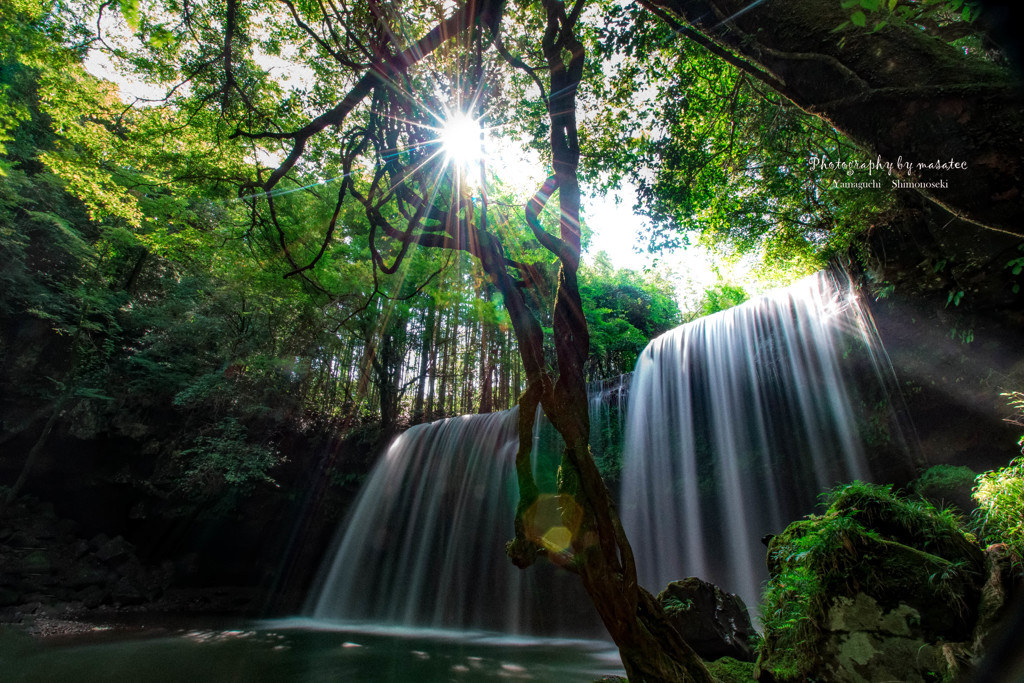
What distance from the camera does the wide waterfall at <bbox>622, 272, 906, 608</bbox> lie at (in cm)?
751

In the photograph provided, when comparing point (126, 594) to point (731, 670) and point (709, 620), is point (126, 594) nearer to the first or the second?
point (709, 620)

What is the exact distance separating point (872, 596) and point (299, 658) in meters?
7.25

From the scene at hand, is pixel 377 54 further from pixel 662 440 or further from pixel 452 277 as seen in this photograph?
pixel 452 277

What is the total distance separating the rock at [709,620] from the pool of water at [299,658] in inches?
57.9

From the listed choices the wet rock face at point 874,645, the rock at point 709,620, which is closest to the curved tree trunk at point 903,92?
the wet rock face at point 874,645

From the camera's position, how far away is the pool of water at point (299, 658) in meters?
5.37

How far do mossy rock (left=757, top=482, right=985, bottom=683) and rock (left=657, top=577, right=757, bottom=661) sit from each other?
3.61 feet

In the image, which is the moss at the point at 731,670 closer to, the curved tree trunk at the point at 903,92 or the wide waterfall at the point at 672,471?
the curved tree trunk at the point at 903,92

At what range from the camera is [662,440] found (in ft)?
31.2

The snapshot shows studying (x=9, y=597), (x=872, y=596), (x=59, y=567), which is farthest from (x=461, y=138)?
(x=59, y=567)

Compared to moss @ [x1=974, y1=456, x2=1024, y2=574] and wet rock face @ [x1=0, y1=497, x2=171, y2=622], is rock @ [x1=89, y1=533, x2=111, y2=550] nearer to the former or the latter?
wet rock face @ [x1=0, y1=497, x2=171, y2=622]

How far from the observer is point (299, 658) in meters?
6.58

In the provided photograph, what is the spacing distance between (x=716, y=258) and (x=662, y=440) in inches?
180

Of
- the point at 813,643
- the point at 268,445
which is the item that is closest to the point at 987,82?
the point at 813,643
